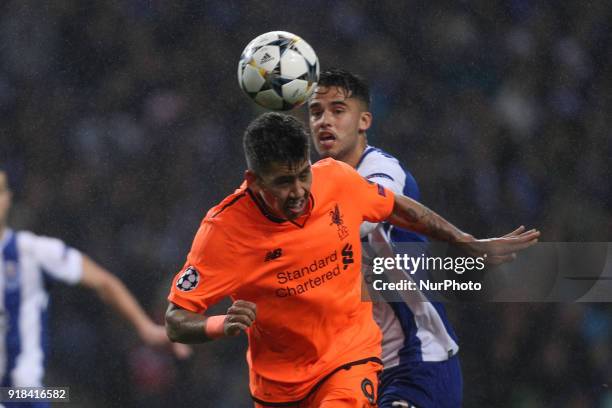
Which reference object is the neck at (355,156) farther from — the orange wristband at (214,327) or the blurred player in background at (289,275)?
the orange wristband at (214,327)

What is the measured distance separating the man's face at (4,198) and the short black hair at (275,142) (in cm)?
318

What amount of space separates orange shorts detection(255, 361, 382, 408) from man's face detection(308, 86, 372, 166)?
1212mm

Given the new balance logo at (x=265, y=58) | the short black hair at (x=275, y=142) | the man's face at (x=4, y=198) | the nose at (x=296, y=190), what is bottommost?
the nose at (x=296, y=190)

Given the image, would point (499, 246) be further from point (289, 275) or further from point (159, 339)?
point (159, 339)

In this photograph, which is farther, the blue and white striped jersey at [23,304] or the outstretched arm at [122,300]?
the outstretched arm at [122,300]

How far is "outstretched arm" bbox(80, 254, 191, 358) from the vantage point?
5949 millimetres

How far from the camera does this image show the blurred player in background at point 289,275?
3.22m

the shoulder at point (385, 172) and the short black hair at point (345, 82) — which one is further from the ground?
the short black hair at point (345, 82)

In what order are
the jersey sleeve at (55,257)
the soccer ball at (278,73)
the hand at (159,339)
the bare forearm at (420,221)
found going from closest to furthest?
1. the bare forearm at (420,221)
2. the soccer ball at (278,73)
3. the jersey sleeve at (55,257)
4. the hand at (159,339)

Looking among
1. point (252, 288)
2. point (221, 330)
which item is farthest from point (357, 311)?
point (221, 330)

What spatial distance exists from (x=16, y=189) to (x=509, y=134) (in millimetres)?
3501

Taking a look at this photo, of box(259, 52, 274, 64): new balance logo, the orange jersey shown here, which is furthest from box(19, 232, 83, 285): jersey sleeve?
the orange jersey

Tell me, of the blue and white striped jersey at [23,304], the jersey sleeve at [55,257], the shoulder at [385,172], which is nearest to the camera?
the shoulder at [385,172]

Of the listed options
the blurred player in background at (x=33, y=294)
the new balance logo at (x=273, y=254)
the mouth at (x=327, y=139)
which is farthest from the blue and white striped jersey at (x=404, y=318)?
the blurred player in background at (x=33, y=294)
